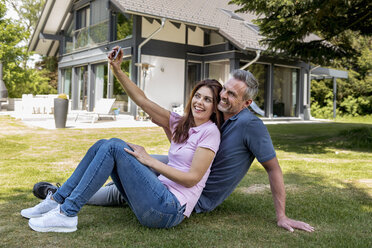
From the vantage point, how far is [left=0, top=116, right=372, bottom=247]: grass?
2256mm

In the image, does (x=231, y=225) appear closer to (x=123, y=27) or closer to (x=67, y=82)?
(x=123, y=27)

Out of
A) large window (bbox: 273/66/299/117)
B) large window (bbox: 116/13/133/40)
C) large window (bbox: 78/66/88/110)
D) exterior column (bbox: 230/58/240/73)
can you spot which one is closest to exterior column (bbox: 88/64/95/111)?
large window (bbox: 78/66/88/110)

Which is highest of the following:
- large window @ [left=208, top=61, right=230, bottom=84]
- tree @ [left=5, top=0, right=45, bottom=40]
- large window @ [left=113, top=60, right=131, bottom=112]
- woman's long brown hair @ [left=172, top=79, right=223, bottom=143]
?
tree @ [left=5, top=0, right=45, bottom=40]

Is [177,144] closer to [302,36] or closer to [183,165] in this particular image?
[183,165]

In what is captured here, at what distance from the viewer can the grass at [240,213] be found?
2.26 m

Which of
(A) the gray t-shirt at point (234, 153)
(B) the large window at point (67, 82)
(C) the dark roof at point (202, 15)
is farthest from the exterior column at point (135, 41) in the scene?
(A) the gray t-shirt at point (234, 153)

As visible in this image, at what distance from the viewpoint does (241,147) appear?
2439mm

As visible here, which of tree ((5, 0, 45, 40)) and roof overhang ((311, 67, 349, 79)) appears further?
tree ((5, 0, 45, 40))

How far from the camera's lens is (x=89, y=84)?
15727 millimetres

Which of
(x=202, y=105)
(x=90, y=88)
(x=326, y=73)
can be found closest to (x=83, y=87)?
(x=90, y=88)

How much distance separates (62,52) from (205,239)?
60.9ft

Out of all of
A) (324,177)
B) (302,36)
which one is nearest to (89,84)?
(302,36)

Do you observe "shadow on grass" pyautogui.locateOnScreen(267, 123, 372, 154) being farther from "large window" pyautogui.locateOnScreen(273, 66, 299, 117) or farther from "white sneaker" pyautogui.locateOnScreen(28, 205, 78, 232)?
"large window" pyautogui.locateOnScreen(273, 66, 299, 117)

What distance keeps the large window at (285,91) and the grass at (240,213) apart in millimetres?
9754
